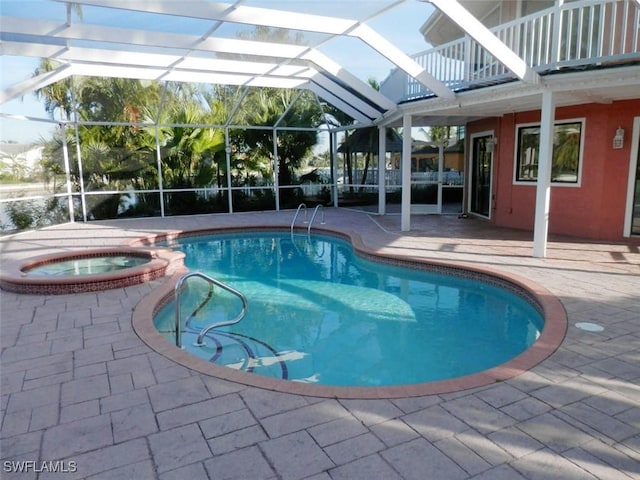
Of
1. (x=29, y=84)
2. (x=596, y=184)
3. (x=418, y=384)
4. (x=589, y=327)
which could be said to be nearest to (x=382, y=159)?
(x=596, y=184)

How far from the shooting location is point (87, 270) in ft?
26.6

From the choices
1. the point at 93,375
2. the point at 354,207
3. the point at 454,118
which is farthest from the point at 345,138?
the point at 93,375

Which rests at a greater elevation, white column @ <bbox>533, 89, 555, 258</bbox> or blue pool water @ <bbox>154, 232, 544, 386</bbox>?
white column @ <bbox>533, 89, 555, 258</bbox>

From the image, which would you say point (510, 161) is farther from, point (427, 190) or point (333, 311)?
point (333, 311)

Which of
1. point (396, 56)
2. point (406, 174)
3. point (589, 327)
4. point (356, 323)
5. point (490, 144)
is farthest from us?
point (490, 144)

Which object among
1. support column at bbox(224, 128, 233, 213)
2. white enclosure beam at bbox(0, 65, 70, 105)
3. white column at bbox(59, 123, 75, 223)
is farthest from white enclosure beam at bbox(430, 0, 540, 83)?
white column at bbox(59, 123, 75, 223)

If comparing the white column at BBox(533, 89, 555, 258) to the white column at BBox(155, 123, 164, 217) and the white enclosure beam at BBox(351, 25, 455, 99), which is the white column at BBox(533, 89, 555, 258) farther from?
the white column at BBox(155, 123, 164, 217)

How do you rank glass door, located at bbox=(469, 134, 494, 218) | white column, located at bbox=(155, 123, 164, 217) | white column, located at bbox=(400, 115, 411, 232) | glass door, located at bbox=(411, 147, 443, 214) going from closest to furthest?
white column, located at bbox=(400, 115, 411, 232) → glass door, located at bbox=(469, 134, 494, 218) → white column, located at bbox=(155, 123, 164, 217) → glass door, located at bbox=(411, 147, 443, 214)

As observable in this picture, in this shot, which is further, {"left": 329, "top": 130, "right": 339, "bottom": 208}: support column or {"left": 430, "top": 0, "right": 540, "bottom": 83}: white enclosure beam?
{"left": 329, "top": 130, "right": 339, "bottom": 208}: support column

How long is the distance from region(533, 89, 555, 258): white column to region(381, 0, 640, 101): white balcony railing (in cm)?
58

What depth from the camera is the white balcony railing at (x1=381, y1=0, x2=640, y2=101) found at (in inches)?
269

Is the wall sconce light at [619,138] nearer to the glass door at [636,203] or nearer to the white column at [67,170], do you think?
the glass door at [636,203]

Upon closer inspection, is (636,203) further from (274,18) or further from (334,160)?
(334,160)

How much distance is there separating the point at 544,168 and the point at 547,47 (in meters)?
2.00
